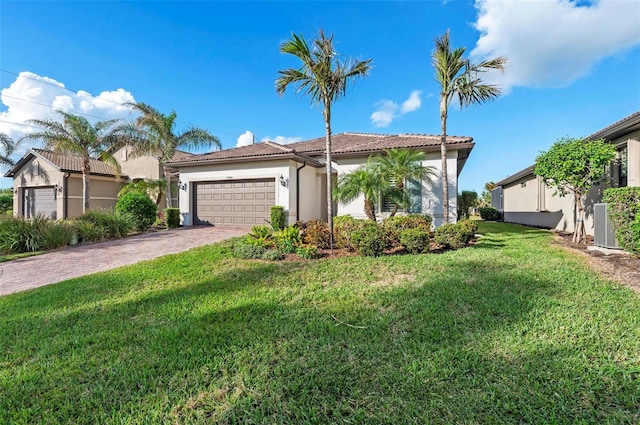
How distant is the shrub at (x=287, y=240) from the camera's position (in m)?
7.76

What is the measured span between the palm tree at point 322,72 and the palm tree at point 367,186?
11.3 ft

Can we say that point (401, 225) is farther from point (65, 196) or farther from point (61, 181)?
point (61, 181)

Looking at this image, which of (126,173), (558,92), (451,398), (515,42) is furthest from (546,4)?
(126,173)

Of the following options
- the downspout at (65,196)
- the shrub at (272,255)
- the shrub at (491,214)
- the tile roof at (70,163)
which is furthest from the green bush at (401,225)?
the downspout at (65,196)

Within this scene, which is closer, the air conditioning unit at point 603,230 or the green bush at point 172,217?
the air conditioning unit at point 603,230

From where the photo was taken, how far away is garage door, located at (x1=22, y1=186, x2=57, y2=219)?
19434mm

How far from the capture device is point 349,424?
204 cm

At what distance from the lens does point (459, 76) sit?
9242mm

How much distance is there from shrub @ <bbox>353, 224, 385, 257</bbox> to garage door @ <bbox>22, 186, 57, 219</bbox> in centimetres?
2232

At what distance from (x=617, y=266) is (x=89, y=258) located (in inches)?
528

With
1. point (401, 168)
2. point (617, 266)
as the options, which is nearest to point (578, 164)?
point (617, 266)

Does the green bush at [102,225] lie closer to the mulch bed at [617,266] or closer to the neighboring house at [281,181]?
the neighboring house at [281,181]

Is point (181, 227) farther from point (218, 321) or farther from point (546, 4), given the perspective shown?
point (546, 4)

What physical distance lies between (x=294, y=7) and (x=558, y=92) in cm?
1094
